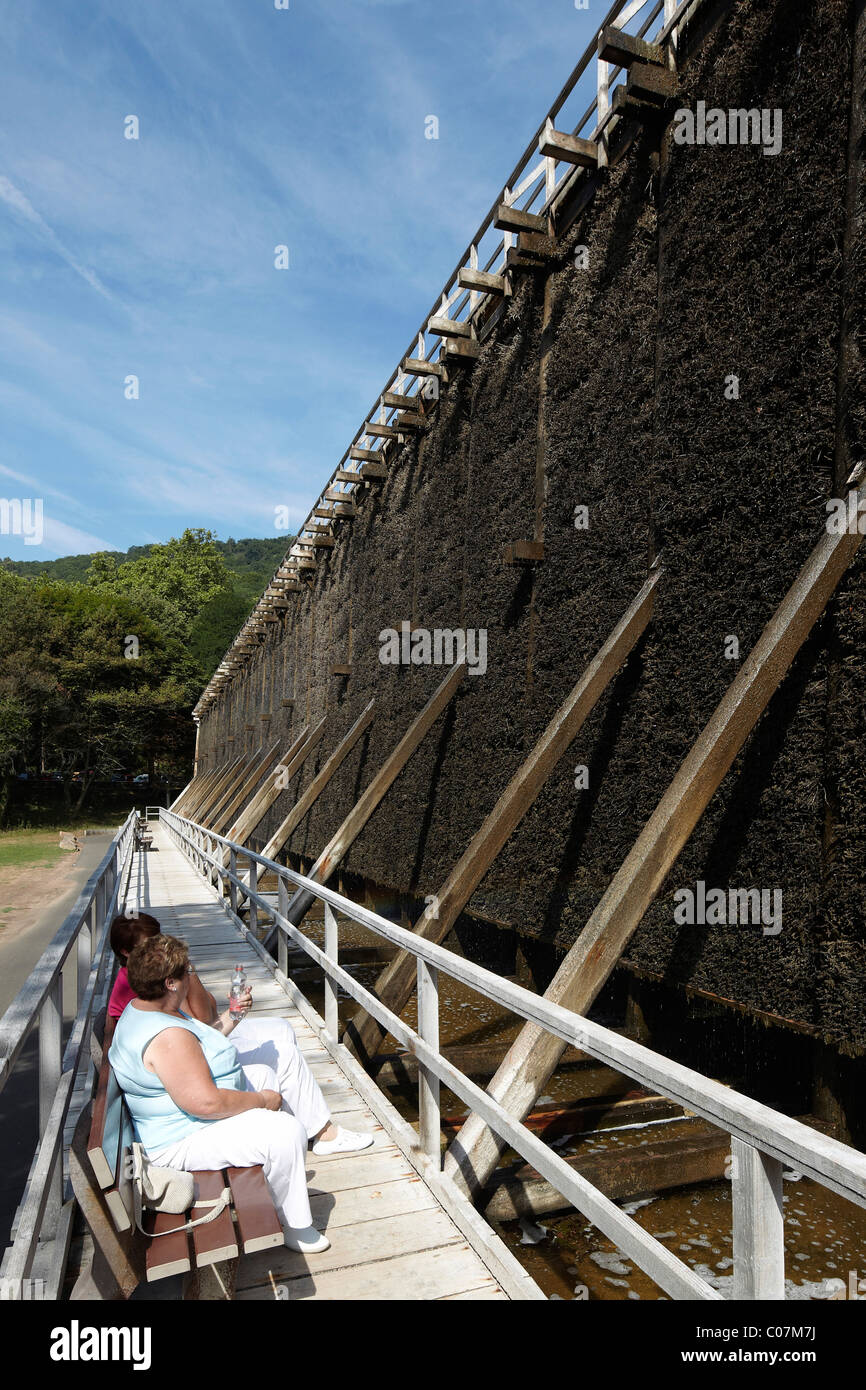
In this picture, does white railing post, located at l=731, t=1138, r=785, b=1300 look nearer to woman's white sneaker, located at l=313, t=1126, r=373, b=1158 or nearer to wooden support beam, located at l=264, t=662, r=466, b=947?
woman's white sneaker, located at l=313, t=1126, r=373, b=1158

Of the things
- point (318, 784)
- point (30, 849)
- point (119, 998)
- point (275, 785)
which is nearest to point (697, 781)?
point (119, 998)

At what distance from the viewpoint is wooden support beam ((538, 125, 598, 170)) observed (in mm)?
7738

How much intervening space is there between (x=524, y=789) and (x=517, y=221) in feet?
19.7

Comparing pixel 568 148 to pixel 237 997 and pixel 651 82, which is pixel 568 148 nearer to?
pixel 651 82

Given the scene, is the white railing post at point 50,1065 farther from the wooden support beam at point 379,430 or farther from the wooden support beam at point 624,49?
the wooden support beam at point 379,430

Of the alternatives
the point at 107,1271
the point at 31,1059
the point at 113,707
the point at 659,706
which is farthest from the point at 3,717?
the point at 107,1271

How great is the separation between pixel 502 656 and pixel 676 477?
3487 mm

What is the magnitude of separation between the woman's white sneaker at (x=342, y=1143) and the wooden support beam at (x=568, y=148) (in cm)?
800

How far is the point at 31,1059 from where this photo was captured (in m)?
10.2

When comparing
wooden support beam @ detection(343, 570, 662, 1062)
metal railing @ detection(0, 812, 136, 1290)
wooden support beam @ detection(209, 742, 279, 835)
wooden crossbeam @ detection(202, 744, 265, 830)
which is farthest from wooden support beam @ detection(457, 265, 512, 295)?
wooden crossbeam @ detection(202, 744, 265, 830)

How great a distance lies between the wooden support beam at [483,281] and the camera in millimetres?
9773

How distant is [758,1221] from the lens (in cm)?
182

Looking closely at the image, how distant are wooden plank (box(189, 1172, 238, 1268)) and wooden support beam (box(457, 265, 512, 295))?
31.1ft

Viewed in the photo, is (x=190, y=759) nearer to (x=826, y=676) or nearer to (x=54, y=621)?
(x=54, y=621)
